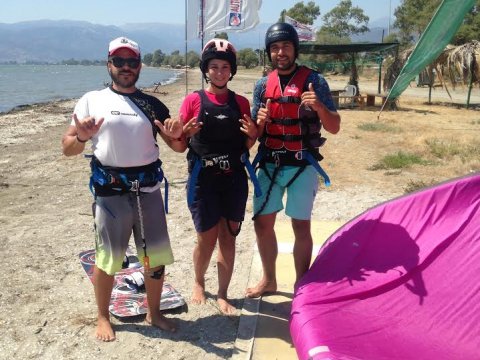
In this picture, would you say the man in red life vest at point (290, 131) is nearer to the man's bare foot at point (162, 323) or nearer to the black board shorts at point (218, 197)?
the black board shorts at point (218, 197)

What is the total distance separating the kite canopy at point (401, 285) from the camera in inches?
120

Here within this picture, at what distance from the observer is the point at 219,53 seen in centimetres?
366

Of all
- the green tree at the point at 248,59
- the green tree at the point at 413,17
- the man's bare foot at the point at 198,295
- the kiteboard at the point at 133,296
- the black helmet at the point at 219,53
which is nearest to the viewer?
the black helmet at the point at 219,53

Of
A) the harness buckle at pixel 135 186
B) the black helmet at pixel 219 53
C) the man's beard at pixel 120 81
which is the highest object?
the black helmet at pixel 219 53

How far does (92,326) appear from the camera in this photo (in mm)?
3986

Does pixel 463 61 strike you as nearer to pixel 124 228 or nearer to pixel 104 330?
pixel 124 228

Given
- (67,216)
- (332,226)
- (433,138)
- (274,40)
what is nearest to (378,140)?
(433,138)

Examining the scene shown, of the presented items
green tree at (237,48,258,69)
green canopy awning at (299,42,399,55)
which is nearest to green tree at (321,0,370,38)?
green tree at (237,48,258,69)

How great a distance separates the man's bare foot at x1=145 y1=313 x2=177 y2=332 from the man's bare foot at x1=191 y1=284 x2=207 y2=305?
0.41m

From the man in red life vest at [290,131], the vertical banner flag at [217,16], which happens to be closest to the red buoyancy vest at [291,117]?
the man in red life vest at [290,131]

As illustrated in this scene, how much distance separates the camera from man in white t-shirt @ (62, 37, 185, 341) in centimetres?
335

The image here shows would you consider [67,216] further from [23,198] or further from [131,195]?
[131,195]

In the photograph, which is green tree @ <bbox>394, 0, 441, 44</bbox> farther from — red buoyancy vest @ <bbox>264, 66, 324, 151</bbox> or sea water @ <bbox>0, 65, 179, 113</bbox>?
red buoyancy vest @ <bbox>264, 66, 324, 151</bbox>

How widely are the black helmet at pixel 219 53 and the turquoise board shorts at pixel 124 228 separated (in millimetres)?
1095
